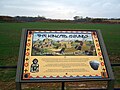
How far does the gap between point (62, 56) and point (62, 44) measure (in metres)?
0.32

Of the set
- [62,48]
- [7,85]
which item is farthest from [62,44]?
[7,85]

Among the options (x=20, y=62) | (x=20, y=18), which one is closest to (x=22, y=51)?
(x=20, y=62)

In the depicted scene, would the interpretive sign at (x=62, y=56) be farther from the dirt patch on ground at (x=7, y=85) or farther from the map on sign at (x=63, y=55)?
the dirt patch on ground at (x=7, y=85)

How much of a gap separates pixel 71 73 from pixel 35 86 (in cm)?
290

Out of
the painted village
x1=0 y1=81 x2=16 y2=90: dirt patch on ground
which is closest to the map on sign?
the painted village

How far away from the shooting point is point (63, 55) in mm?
4957

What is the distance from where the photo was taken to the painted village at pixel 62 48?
16.4 feet

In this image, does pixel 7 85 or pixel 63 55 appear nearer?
pixel 63 55

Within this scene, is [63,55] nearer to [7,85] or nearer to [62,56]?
[62,56]

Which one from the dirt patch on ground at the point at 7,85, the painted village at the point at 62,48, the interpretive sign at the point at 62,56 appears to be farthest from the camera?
the dirt patch on ground at the point at 7,85

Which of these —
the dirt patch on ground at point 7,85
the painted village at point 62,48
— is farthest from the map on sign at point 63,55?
the dirt patch on ground at point 7,85

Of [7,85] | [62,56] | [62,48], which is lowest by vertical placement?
[7,85]

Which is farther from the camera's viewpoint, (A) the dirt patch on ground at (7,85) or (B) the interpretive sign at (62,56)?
(A) the dirt patch on ground at (7,85)

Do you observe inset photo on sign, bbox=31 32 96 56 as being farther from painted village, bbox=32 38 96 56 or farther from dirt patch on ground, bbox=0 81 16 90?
dirt patch on ground, bbox=0 81 16 90
